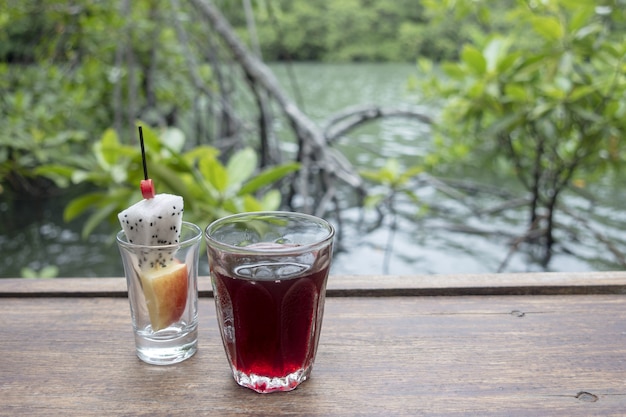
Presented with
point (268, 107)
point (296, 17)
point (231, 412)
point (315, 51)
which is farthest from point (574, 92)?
point (315, 51)

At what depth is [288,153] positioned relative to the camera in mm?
3604

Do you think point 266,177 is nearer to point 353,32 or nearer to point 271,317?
point 271,317

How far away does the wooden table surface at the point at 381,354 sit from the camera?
0.47 meters

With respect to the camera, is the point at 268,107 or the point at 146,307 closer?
the point at 146,307

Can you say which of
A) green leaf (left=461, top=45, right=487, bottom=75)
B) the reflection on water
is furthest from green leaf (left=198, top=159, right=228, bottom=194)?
the reflection on water

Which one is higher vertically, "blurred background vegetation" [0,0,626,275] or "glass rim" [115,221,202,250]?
"glass rim" [115,221,202,250]

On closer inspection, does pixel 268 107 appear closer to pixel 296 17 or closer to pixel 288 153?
pixel 288 153

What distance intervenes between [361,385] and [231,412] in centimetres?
11

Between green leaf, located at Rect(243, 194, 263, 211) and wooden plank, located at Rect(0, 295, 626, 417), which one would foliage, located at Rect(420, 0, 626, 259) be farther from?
wooden plank, located at Rect(0, 295, 626, 417)

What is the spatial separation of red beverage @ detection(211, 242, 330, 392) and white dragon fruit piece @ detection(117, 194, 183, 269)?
0.17 feet

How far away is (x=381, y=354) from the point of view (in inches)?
21.4

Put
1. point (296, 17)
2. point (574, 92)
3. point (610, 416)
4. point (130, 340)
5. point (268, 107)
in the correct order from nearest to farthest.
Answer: point (610, 416), point (130, 340), point (574, 92), point (268, 107), point (296, 17)

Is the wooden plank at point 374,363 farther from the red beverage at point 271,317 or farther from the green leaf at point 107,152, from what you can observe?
the green leaf at point 107,152

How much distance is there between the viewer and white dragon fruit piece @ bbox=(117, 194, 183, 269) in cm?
50
